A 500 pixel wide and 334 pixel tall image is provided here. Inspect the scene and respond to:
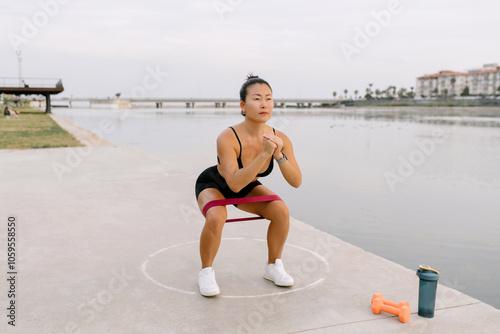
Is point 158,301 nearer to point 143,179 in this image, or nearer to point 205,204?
point 205,204

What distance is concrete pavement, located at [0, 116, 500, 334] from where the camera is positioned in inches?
134

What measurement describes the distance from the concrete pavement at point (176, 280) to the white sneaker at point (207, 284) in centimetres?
6

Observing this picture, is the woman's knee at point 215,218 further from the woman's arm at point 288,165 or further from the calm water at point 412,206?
the calm water at point 412,206

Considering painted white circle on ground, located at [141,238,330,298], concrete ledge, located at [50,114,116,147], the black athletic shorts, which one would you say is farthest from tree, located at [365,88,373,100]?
the black athletic shorts

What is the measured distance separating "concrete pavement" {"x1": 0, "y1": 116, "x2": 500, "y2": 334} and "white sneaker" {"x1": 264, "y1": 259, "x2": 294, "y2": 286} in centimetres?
7

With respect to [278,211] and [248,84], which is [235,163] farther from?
[248,84]

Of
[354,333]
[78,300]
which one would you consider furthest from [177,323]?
[354,333]

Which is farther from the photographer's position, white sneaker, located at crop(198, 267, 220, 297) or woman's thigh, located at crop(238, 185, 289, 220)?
woman's thigh, located at crop(238, 185, 289, 220)

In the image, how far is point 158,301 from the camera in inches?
149

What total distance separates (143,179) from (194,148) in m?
11.5

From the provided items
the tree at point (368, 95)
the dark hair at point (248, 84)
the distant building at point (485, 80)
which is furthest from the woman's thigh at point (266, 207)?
the tree at point (368, 95)

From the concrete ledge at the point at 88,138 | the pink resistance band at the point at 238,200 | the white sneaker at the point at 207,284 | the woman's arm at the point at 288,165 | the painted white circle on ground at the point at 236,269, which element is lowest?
the painted white circle on ground at the point at 236,269

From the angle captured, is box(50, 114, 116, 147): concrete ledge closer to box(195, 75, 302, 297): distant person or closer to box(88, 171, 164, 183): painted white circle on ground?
box(88, 171, 164, 183): painted white circle on ground

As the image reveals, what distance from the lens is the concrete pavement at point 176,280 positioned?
11.2 feet
